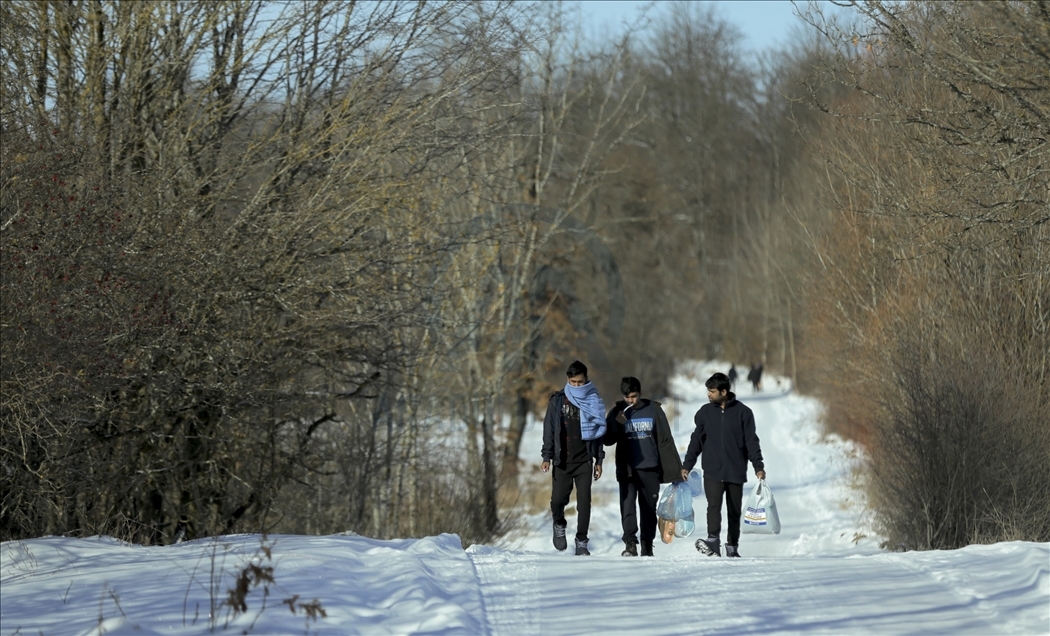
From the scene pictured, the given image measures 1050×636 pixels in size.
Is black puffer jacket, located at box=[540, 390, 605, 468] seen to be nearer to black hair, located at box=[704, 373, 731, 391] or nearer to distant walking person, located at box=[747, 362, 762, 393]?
black hair, located at box=[704, 373, 731, 391]

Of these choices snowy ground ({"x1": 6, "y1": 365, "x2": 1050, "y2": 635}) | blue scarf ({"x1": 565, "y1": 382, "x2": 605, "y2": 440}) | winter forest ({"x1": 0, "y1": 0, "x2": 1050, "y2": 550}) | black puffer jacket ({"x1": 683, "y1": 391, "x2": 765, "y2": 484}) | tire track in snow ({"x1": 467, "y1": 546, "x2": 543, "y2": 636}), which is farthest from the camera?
black puffer jacket ({"x1": 683, "y1": 391, "x2": 765, "y2": 484})

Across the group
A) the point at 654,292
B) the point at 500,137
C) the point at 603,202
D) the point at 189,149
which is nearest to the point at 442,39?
the point at 500,137

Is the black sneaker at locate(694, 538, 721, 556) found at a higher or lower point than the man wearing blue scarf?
lower

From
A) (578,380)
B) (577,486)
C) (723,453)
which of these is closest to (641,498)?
(577,486)

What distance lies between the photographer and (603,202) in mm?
36344

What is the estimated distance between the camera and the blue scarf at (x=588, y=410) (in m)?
10.6

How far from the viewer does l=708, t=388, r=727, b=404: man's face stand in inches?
433

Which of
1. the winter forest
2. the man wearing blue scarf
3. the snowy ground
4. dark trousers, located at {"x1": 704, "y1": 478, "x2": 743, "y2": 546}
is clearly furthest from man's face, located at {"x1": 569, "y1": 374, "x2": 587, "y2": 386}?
the winter forest

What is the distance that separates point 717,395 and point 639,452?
944mm

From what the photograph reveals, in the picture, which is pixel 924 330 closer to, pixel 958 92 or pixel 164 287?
pixel 958 92

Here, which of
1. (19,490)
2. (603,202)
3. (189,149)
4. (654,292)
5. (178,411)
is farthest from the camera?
(654,292)

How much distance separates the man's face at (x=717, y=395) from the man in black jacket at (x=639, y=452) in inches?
21.0

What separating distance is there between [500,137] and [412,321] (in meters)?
2.49

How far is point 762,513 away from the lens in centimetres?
1130
